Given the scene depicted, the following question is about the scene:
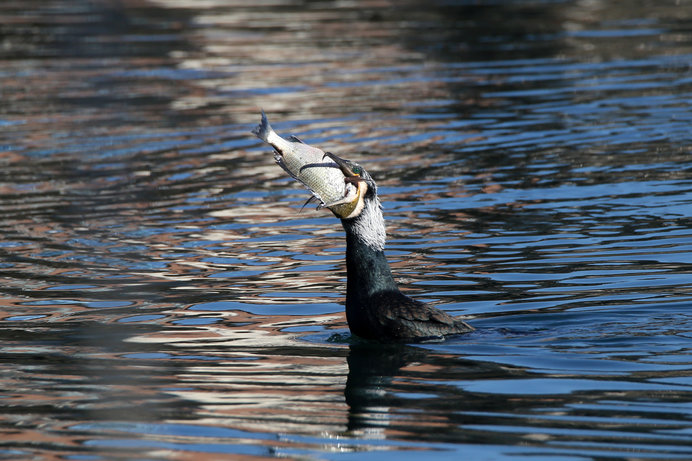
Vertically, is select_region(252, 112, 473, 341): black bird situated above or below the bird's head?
below

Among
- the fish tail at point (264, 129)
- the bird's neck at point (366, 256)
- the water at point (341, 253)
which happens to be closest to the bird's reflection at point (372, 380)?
the water at point (341, 253)

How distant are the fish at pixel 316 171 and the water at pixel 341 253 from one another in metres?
1.06

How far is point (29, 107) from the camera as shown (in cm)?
1995

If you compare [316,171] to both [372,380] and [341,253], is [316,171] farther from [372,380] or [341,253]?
[341,253]

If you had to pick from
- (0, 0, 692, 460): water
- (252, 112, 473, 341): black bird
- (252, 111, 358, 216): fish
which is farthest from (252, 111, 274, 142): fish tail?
(0, 0, 692, 460): water

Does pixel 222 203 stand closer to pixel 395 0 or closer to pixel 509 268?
pixel 509 268

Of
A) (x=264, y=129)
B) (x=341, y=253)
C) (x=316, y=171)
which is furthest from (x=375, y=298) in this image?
A: (x=341, y=253)

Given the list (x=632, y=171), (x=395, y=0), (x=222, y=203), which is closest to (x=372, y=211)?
(x=222, y=203)

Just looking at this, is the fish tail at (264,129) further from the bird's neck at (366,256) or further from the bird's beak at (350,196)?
the bird's neck at (366,256)

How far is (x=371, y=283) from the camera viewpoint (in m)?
7.62

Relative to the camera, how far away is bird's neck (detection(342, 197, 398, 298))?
7.52 metres

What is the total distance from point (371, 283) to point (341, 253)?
3.10m

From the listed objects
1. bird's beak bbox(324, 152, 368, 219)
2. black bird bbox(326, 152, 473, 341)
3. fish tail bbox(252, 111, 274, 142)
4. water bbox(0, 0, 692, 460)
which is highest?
fish tail bbox(252, 111, 274, 142)

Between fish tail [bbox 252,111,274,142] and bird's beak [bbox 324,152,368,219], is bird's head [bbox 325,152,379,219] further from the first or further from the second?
fish tail [bbox 252,111,274,142]
